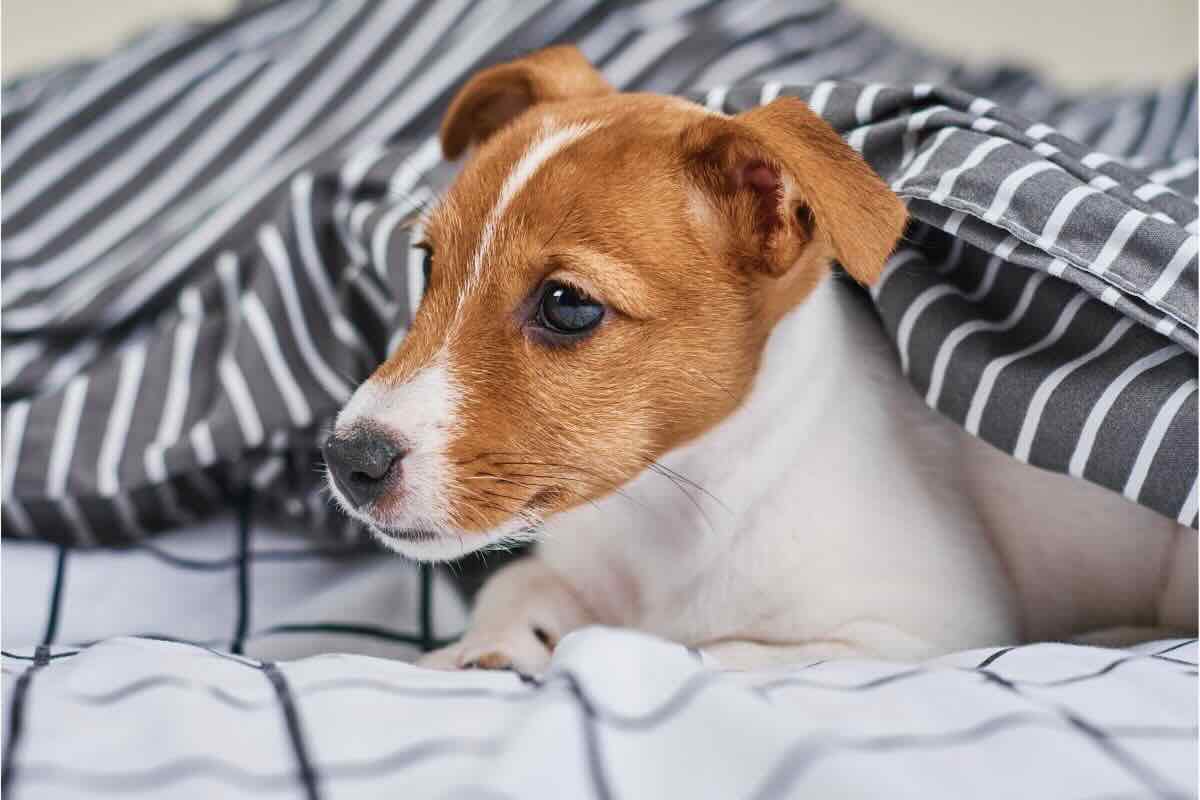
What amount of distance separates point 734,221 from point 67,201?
1.42 meters

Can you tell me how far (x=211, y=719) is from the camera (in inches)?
31.8

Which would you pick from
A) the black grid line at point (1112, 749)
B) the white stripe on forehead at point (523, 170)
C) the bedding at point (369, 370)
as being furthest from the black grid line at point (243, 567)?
the black grid line at point (1112, 749)

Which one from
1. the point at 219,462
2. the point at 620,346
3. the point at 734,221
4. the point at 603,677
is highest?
the point at 734,221

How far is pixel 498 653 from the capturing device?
1.21 metres

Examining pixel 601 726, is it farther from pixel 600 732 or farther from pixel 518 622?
pixel 518 622

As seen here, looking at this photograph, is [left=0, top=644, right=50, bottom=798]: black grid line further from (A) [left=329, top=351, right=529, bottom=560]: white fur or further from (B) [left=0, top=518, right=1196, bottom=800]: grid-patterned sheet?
(A) [left=329, top=351, right=529, bottom=560]: white fur

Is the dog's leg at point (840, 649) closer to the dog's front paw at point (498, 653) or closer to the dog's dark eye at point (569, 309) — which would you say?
the dog's front paw at point (498, 653)

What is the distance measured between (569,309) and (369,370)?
0.65 m

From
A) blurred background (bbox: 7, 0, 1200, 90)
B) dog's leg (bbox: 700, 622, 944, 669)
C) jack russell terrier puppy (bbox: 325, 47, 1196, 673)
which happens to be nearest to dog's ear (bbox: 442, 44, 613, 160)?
jack russell terrier puppy (bbox: 325, 47, 1196, 673)

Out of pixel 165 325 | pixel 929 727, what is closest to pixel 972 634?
pixel 929 727

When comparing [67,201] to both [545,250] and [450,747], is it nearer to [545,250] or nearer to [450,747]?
[545,250]

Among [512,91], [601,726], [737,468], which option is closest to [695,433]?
[737,468]

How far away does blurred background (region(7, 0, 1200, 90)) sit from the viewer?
2797mm

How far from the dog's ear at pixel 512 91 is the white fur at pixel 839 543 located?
45 centimetres
